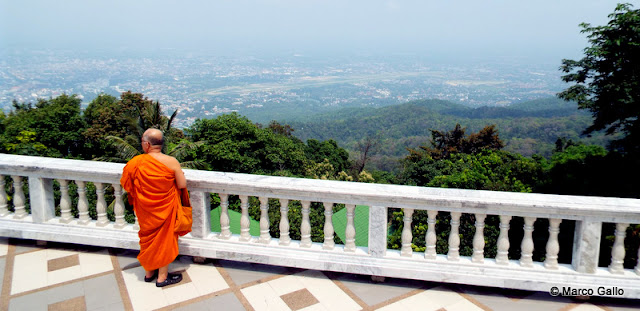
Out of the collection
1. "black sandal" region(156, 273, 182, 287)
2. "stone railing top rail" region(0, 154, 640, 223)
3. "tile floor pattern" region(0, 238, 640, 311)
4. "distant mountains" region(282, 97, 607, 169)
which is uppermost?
"stone railing top rail" region(0, 154, 640, 223)

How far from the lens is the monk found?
359 cm

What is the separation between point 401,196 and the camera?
3.72 metres

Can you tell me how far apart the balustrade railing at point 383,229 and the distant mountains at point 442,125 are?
82.2 m

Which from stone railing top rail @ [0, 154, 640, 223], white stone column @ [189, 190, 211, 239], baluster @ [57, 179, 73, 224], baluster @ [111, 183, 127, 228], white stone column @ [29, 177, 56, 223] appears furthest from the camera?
white stone column @ [29, 177, 56, 223]

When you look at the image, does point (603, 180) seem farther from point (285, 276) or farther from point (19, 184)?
point (19, 184)

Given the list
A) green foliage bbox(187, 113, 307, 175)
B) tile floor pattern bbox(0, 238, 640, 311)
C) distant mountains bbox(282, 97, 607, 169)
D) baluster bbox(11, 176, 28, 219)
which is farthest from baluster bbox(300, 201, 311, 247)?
distant mountains bbox(282, 97, 607, 169)

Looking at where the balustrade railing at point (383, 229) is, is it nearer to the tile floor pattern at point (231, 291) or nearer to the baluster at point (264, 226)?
the baluster at point (264, 226)

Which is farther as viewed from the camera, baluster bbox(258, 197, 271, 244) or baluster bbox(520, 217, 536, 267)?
baluster bbox(258, 197, 271, 244)

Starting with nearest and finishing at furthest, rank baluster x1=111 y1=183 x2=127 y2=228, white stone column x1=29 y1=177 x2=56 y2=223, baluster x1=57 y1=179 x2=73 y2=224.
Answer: baluster x1=111 y1=183 x2=127 y2=228 < baluster x1=57 y1=179 x2=73 y2=224 < white stone column x1=29 y1=177 x2=56 y2=223

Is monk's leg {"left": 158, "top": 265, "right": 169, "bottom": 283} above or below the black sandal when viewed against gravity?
above

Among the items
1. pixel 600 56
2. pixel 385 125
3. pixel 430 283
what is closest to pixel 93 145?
pixel 600 56

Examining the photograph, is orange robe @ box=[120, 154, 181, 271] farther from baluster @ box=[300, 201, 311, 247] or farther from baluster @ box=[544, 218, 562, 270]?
baluster @ box=[544, 218, 562, 270]

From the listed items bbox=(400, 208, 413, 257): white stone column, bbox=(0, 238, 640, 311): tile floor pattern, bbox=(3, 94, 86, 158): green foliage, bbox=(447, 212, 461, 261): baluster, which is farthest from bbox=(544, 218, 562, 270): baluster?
bbox=(3, 94, 86, 158): green foliage

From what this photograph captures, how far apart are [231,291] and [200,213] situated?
825 mm
